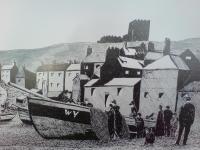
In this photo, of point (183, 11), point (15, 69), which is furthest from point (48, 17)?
point (183, 11)

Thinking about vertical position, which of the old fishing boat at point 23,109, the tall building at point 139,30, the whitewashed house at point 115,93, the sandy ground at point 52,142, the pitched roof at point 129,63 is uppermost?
the tall building at point 139,30

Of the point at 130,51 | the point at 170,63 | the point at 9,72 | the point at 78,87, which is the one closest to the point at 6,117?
the point at 9,72

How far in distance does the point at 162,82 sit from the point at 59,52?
5.50 feet

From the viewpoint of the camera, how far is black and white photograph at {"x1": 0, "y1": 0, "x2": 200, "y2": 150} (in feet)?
18.6

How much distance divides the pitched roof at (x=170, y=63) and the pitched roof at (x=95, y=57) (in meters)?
0.72

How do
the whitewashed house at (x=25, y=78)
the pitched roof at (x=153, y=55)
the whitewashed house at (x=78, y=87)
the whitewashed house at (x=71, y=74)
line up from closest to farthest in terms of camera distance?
the pitched roof at (x=153, y=55) < the whitewashed house at (x=78, y=87) < the whitewashed house at (x=71, y=74) < the whitewashed house at (x=25, y=78)

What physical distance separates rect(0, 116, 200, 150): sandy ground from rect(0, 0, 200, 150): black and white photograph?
0.04 ft

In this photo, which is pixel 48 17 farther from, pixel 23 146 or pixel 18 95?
pixel 23 146

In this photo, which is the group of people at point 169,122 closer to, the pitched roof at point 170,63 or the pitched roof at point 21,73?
the pitched roof at point 170,63

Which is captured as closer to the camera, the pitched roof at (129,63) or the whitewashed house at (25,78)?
the pitched roof at (129,63)

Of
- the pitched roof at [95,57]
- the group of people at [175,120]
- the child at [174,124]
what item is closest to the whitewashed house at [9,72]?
the pitched roof at [95,57]

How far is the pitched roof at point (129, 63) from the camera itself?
5.82m

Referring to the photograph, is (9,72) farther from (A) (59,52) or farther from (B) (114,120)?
(B) (114,120)

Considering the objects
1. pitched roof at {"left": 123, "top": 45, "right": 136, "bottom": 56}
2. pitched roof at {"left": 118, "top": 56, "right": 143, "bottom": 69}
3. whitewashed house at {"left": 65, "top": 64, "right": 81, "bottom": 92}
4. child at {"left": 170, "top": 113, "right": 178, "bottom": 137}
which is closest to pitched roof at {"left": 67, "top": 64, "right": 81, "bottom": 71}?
whitewashed house at {"left": 65, "top": 64, "right": 81, "bottom": 92}
